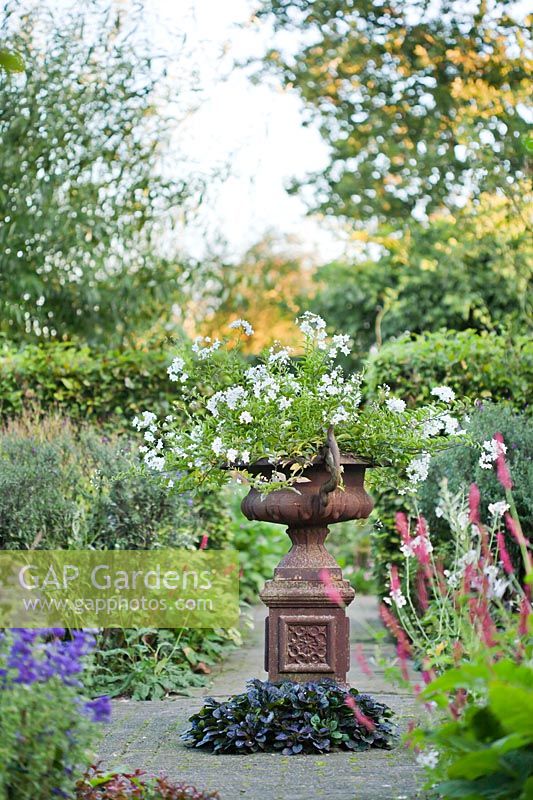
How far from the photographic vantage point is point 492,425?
20.7ft

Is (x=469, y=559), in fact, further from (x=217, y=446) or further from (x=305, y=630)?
(x=305, y=630)

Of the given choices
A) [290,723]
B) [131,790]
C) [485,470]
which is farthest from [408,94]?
[131,790]

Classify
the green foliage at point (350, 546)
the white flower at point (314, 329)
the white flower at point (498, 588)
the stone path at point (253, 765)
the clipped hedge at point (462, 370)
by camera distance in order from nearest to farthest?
the white flower at point (498, 588)
the stone path at point (253, 765)
the white flower at point (314, 329)
the clipped hedge at point (462, 370)
the green foliage at point (350, 546)

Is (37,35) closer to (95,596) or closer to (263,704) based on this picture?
(95,596)

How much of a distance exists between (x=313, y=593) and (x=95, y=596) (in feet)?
6.63

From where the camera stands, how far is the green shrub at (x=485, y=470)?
19.8 feet

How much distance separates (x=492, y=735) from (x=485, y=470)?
3.74 m

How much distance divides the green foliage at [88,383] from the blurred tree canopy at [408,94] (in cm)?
450

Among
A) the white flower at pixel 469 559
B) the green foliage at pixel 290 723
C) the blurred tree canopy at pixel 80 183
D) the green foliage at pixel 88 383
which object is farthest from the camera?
the blurred tree canopy at pixel 80 183

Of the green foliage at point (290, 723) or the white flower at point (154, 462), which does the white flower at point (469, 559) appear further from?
the white flower at point (154, 462)

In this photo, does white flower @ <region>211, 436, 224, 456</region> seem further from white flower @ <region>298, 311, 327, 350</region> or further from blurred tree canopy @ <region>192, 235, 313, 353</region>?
blurred tree canopy @ <region>192, 235, 313, 353</region>

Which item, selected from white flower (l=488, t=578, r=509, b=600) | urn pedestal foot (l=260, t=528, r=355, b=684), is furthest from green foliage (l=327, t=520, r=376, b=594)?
white flower (l=488, t=578, r=509, b=600)

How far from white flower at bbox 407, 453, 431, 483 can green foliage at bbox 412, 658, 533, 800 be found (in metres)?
1.82

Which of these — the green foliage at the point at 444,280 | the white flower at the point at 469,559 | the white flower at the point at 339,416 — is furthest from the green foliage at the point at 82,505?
the green foliage at the point at 444,280
